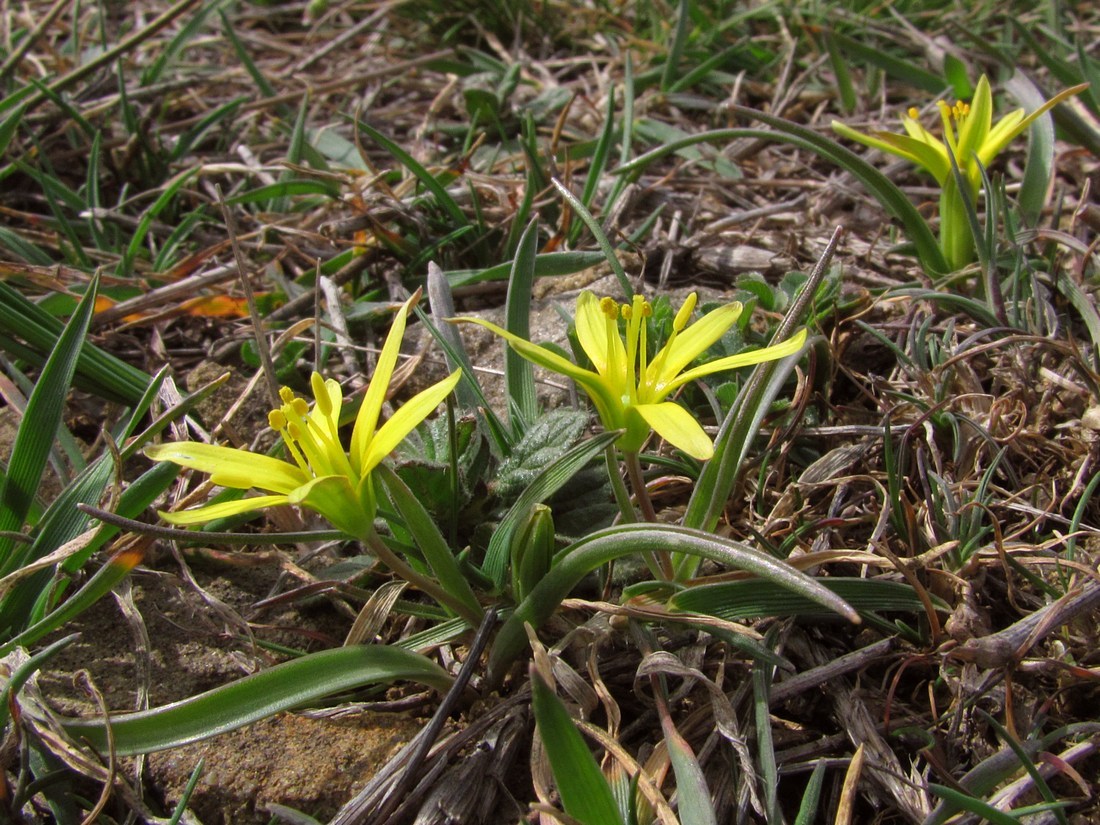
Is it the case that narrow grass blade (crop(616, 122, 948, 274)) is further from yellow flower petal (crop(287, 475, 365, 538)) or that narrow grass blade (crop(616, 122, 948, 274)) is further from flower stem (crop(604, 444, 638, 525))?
yellow flower petal (crop(287, 475, 365, 538))

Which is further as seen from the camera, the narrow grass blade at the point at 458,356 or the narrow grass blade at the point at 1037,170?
the narrow grass blade at the point at 1037,170

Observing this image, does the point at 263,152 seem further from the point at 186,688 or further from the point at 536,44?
the point at 186,688

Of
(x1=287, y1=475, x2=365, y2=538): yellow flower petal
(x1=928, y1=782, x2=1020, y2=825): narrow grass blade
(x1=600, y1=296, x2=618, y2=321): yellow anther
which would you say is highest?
(x1=600, y1=296, x2=618, y2=321): yellow anther

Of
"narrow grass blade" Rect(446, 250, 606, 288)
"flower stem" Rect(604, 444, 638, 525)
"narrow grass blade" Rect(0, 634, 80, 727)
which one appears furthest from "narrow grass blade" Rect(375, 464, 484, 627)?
"narrow grass blade" Rect(446, 250, 606, 288)

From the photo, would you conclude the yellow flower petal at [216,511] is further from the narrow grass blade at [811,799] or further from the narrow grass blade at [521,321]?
the narrow grass blade at [811,799]

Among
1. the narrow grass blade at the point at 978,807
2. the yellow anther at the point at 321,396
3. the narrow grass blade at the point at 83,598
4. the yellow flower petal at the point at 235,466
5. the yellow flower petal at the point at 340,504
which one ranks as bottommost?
the narrow grass blade at the point at 978,807

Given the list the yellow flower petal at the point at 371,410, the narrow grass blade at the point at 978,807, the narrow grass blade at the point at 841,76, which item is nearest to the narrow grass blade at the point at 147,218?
the yellow flower petal at the point at 371,410

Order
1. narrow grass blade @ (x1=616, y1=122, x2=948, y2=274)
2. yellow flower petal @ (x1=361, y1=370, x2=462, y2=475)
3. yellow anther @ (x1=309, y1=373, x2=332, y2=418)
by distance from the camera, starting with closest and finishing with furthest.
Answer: yellow flower petal @ (x1=361, y1=370, x2=462, y2=475) < yellow anther @ (x1=309, y1=373, x2=332, y2=418) < narrow grass blade @ (x1=616, y1=122, x2=948, y2=274)
